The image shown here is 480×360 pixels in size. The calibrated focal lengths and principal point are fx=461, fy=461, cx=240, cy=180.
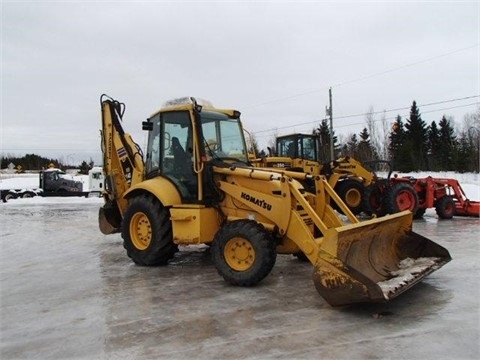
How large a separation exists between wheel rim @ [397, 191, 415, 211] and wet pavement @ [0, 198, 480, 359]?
5.72 m

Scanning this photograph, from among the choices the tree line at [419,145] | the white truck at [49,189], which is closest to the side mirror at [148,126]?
the white truck at [49,189]

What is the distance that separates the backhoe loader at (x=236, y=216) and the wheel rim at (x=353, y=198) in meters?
7.34

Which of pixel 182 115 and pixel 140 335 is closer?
pixel 140 335

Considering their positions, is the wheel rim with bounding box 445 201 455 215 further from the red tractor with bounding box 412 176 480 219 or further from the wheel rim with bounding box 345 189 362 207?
the wheel rim with bounding box 345 189 362 207

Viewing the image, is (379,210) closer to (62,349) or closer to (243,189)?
(243,189)

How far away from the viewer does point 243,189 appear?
6.60 metres

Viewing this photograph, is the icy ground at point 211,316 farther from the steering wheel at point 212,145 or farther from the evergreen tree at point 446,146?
the evergreen tree at point 446,146

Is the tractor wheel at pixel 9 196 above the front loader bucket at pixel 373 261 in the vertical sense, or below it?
above

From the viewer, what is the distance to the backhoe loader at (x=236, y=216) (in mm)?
5319

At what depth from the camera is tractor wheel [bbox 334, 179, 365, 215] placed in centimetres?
1424

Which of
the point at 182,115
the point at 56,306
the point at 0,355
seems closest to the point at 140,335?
the point at 0,355

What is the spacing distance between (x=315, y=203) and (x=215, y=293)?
83.9 inches

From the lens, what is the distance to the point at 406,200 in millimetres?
13609

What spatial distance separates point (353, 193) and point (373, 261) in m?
8.73
